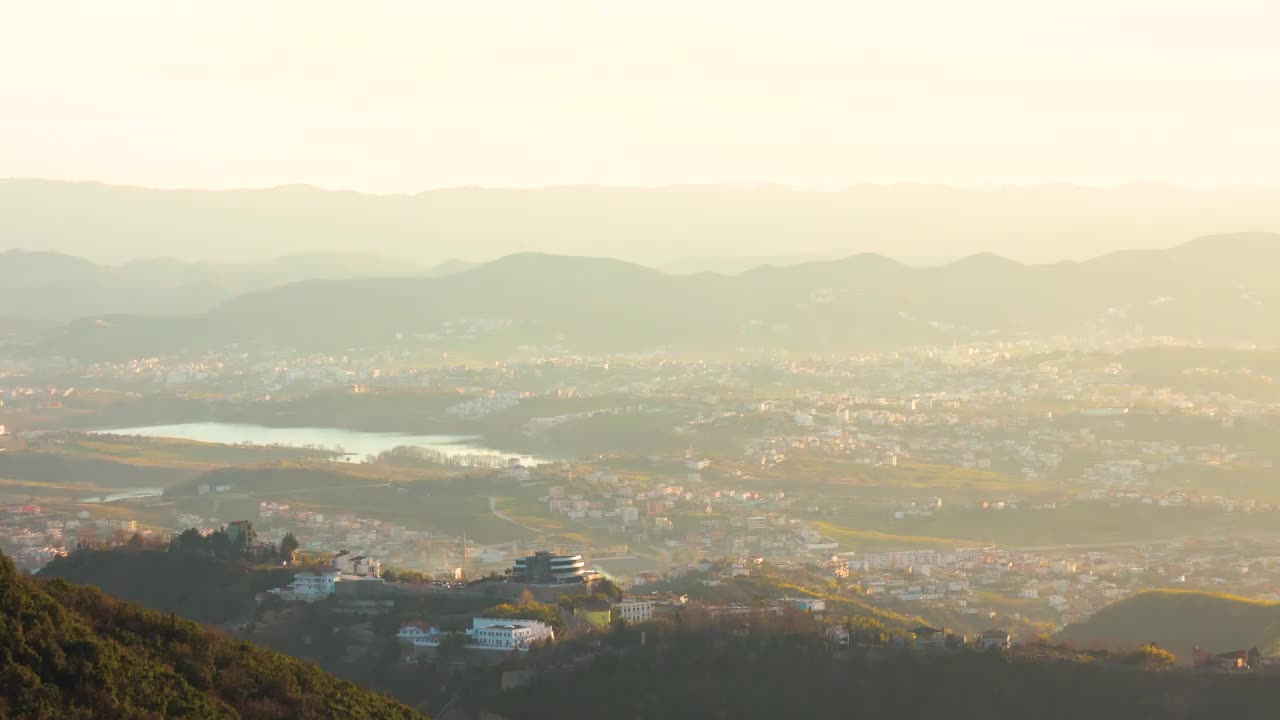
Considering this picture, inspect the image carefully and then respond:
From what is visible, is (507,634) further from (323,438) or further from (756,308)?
(756,308)

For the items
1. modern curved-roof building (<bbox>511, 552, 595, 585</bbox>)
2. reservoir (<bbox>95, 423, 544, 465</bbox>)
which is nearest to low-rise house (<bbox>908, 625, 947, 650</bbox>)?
modern curved-roof building (<bbox>511, 552, 595, 585</bbox>)

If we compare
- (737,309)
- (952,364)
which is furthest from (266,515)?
(737,309)

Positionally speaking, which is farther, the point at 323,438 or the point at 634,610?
the point at 323,438

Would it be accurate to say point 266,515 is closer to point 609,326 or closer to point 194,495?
point 194,495

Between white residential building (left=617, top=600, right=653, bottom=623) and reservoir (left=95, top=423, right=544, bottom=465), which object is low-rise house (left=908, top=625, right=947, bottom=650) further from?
reservoir (left=95, top=423, right=544, bottom=465)

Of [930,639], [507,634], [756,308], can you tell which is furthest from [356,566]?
[756,308]

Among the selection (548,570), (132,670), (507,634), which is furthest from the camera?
(548,570)
